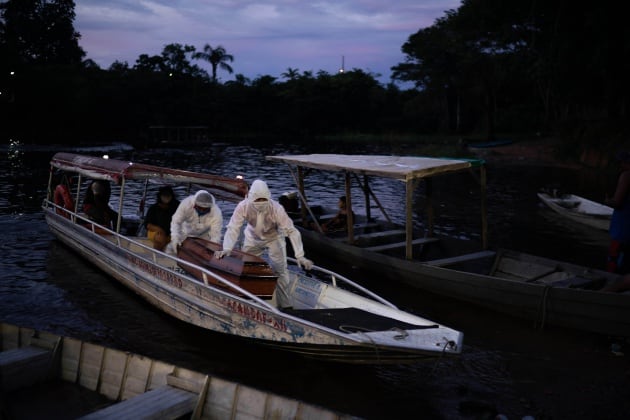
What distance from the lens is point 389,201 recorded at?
79.0ft

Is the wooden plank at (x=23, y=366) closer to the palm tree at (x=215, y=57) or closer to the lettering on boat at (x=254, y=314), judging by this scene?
the lettering on boat at (x=254, y=314)

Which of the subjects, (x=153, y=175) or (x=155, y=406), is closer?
(x=155, y=406)

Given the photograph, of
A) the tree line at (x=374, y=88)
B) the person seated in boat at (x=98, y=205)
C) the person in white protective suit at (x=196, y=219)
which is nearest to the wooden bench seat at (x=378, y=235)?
the person in white protective suit at (x=196, y=219)

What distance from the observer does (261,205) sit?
8461 millimetres

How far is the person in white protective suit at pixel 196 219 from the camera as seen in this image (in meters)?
9.47

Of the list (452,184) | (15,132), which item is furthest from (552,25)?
(15,132)

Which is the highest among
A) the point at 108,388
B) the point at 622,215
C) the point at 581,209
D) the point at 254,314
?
the point at 622,215

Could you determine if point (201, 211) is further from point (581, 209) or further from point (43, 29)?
point (43, 29)

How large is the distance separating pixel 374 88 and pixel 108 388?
74.2 metres

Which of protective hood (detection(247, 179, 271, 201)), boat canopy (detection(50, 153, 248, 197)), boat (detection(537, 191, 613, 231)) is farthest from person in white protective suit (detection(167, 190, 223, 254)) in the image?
boat (detection(537, 191, 613, 231))

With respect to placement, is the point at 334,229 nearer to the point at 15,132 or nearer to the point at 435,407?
the point at 435,407

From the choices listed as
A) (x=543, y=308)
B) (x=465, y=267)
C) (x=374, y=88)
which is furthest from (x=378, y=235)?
(x=374, y=88)

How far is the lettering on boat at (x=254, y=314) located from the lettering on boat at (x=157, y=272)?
4.54 feet

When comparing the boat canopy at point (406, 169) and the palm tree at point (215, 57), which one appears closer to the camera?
the boat canopy at point (406, 169)
